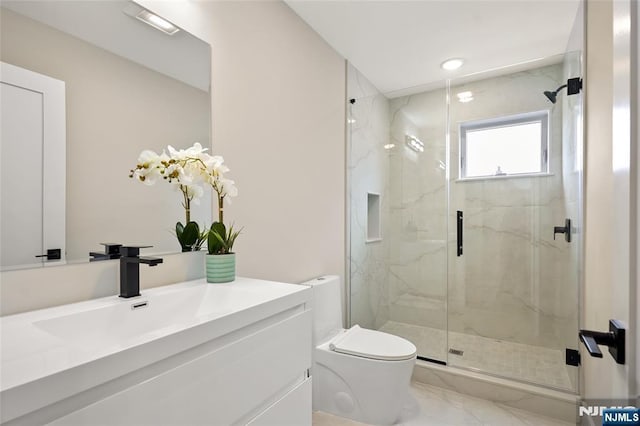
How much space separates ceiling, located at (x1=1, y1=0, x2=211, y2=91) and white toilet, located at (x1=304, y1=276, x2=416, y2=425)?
1318 mm

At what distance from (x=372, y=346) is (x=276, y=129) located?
1.33 metres

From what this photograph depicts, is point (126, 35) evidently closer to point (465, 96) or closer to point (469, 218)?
point (465, 96)

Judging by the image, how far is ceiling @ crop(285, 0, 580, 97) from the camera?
1.92m

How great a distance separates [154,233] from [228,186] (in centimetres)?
32

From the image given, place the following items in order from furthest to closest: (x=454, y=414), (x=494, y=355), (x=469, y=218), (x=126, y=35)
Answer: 1. (x=469, y=218)
2. (x=494, y=355)
3. (x=454, y=414)
4. (x=126, y=35)

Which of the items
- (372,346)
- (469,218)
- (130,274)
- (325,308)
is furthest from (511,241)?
(130,274)

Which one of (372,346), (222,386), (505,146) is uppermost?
(505,146)

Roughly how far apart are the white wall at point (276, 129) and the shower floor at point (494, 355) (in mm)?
917

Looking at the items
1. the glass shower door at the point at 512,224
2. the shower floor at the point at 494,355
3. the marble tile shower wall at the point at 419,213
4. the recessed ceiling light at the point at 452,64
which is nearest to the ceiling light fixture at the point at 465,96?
the glass shower door at the point at 512,224

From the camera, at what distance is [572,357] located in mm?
2041

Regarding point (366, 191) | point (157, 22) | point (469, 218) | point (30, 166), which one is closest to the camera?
point (30, 166)

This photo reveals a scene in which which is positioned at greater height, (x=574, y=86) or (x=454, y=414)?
(x=574, y=86)

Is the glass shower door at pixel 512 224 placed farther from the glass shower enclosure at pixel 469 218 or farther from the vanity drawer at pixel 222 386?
the vanity drawer at pixel 222 386

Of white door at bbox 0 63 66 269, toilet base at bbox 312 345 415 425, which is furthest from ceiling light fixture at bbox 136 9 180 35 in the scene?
toilet base at bbox 312 345 415 425
